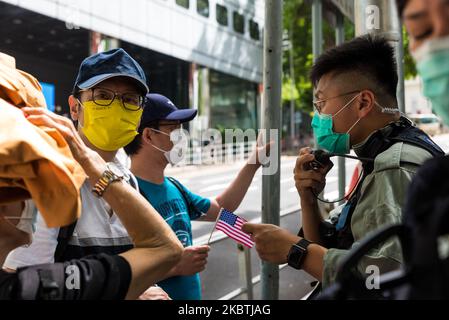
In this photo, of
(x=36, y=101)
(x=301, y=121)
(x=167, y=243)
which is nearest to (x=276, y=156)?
(x=167, y=243)

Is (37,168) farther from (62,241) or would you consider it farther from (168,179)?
(168,179)

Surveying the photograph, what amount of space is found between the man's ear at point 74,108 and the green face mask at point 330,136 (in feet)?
3.47

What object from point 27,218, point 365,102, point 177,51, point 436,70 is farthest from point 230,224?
point 177,51

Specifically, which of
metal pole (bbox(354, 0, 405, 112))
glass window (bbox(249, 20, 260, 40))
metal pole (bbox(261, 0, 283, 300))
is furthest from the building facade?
metal pole (bbox(261, 0, 283, 300))

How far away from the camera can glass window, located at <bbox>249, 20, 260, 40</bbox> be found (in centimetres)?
1301

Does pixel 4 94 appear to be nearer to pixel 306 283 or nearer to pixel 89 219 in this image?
pixel 89 219

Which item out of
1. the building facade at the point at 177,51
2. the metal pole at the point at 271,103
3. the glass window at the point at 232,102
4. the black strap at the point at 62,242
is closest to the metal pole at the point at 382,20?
the metal pole at the point at 271,103

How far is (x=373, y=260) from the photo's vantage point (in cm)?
135

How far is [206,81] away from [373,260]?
17232mm

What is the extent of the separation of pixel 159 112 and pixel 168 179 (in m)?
0.37

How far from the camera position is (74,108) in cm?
189

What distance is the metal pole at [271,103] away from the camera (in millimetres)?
2434

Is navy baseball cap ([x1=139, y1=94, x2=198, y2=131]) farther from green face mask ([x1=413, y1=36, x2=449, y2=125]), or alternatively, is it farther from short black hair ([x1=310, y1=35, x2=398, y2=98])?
green face mask ([x1=413, y1=36, x2=449, y2=125])

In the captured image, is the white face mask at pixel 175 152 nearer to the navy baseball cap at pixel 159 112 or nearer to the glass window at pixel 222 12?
the navy baseball cap at pixel 159 112
